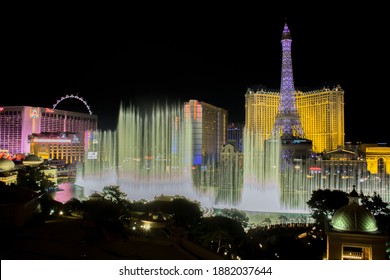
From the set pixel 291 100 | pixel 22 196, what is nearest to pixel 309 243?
pixel 22 196

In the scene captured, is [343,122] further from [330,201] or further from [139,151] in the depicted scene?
[330,201]

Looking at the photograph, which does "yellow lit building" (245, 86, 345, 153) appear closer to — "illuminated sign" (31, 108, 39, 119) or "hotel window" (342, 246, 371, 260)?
"illuminated sign" (31, 108, 39, 119)

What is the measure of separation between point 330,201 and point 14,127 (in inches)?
2025

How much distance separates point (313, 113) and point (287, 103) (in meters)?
10.4

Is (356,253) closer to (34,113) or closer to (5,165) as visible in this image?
(5,165)

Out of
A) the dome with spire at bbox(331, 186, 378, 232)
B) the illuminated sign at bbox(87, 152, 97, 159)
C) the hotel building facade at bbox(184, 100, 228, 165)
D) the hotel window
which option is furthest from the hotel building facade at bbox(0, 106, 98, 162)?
the hotel window

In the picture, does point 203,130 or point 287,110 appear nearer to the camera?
point 287,110

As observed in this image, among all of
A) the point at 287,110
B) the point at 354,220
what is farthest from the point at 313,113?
the point at 354,220

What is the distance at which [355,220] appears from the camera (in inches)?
388

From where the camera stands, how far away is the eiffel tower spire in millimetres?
48719

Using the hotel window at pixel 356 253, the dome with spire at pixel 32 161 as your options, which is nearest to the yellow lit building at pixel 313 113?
Result: the dome with spire at pixel 32 161

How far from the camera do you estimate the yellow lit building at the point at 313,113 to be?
180ft

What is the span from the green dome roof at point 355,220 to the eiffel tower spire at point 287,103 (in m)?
39.0

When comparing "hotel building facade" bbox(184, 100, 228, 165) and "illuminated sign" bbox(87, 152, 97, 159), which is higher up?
"hotel building facade" bbox(184, 100, 228, 165)
